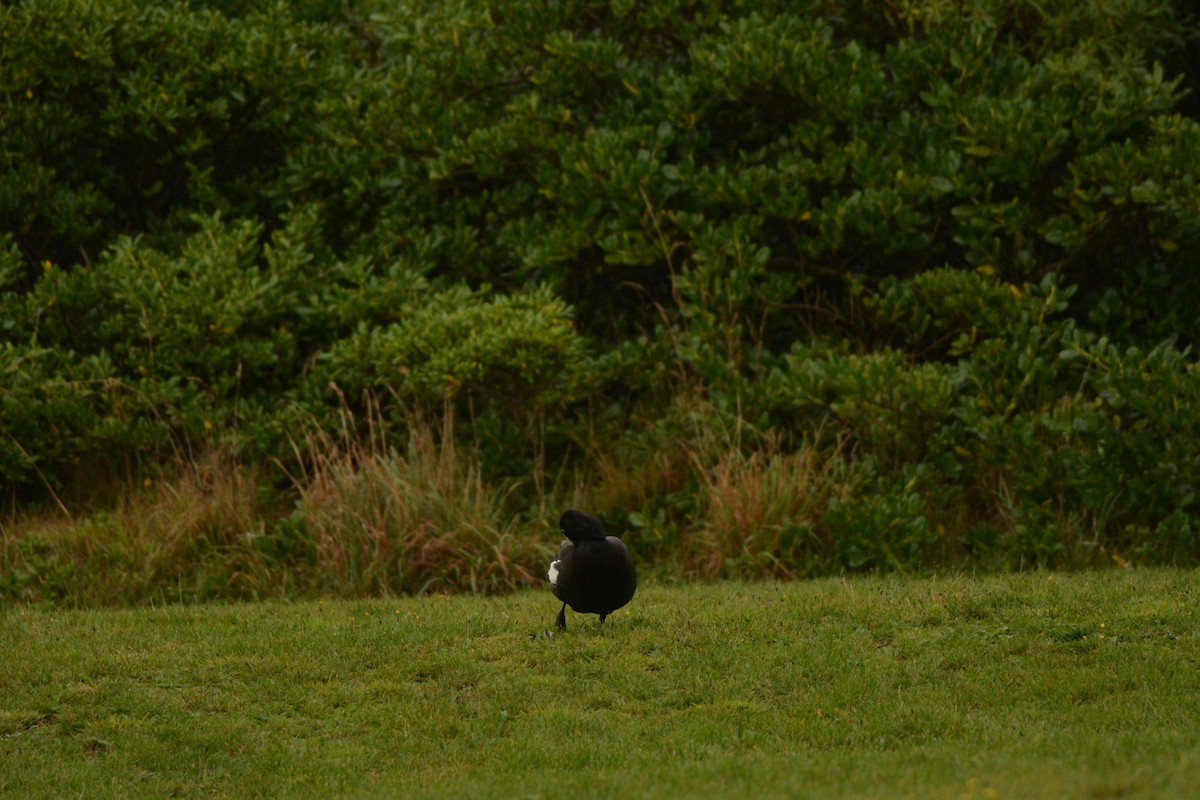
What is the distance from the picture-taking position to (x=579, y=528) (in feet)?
28.1

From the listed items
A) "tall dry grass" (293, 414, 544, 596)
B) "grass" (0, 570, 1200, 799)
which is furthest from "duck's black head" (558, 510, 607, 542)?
"tall dry grass" (293, 414, 544, 596)

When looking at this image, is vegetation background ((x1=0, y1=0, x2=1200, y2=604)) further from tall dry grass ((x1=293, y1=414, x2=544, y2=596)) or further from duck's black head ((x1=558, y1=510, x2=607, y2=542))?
duck's black head ((x1=558, y1=510, x2=607, y2=542))

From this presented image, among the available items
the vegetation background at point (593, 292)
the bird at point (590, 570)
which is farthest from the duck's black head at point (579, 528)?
the vegetation background at point (593, 292)

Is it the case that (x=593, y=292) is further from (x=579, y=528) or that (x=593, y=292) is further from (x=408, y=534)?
(x=579, y=528)

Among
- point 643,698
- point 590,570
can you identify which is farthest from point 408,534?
point 643,698

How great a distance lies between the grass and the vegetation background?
1.63 metres

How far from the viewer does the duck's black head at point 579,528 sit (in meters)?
8.54

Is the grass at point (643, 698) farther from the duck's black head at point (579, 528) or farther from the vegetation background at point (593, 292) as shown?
the vegetation background at point (593, 292)

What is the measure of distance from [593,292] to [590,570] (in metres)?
6.15

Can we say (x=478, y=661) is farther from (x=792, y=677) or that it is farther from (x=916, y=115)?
(x=916, y=115)

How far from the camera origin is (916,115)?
13.3 m

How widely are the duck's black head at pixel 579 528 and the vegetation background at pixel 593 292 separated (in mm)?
2778

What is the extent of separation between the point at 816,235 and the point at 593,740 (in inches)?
285

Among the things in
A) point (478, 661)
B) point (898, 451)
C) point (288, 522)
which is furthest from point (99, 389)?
point (898, 451)
